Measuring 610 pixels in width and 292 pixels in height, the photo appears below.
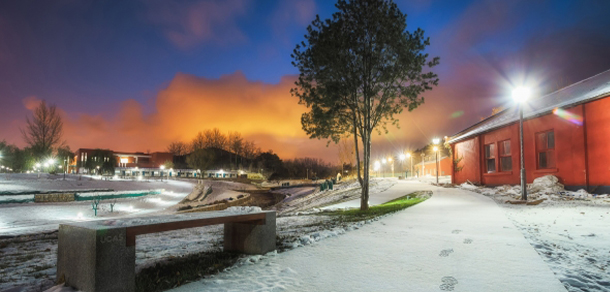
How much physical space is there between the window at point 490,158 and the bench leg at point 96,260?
24.9 metres

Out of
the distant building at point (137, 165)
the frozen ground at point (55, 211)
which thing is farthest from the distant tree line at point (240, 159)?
the frozen ground at point (55, 211)

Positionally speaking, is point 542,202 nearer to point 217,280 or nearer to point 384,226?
point 384,226

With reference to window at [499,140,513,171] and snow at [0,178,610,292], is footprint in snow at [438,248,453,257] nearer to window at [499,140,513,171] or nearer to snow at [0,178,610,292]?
snow at [0,178,610,292]

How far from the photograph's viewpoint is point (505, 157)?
22.1 m

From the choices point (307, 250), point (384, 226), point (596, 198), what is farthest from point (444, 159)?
point (307, 250)

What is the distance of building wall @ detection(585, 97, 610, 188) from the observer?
14.2 meters

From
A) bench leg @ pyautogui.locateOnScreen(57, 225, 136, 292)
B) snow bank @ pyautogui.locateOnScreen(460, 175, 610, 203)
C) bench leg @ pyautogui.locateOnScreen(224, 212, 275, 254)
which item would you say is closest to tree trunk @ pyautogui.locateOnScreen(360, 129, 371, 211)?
snow bank @ pyautogui.locateOnScreen(460, 175, 610, 203)

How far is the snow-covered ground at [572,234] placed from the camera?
15.1 ft

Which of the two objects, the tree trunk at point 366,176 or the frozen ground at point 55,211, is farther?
the frozen ground at point 55,211

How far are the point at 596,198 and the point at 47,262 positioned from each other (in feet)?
60.1

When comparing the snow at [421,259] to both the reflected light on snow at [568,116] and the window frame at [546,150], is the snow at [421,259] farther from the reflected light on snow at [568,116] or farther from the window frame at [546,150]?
the window frame at [546,150]

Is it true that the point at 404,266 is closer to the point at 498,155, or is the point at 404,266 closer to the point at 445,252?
the point at 445,252

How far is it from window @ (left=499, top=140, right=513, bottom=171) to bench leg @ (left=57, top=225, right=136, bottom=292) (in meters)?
23.4

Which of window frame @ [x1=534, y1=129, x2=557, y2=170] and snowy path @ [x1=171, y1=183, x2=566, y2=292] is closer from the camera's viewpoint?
snowy path @ [x1=171, y1=183, x2=566, y2=292]
